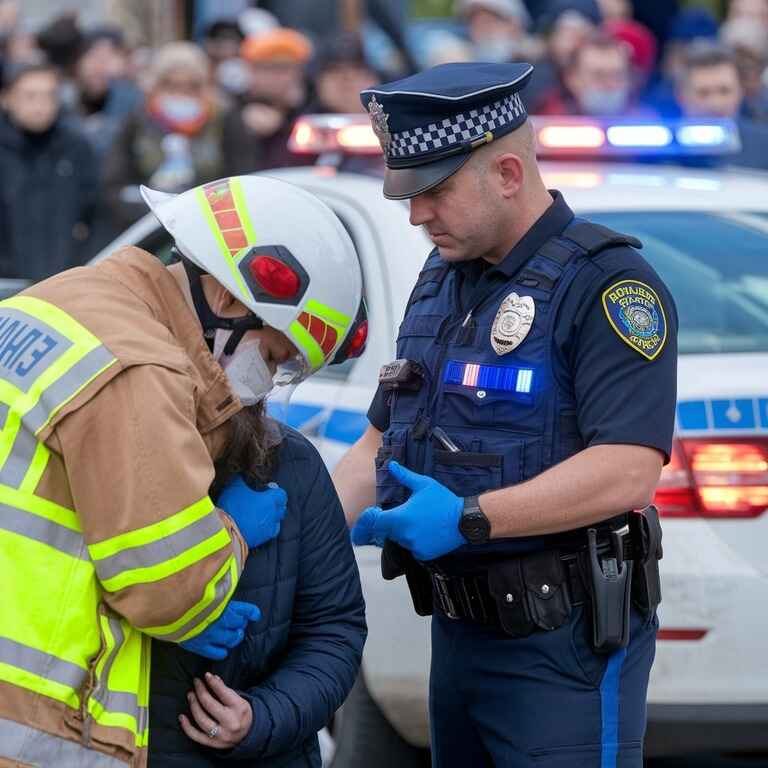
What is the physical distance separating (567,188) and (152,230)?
4.80 feet

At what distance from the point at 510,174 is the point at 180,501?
104 cm

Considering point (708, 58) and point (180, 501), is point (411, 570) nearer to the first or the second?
point (180, 501)

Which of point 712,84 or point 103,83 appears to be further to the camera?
point 103,83

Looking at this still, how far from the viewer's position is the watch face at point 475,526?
8.58 feet

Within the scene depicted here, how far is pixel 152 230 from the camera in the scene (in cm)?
508

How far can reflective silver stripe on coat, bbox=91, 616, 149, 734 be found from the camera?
213 cm

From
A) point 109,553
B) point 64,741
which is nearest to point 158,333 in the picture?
point 109,553

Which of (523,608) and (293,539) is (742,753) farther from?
(293,539)

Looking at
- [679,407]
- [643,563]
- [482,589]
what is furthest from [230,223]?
[679,407]

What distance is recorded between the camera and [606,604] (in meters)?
2.71

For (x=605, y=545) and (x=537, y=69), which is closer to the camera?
(x=605, y=545)

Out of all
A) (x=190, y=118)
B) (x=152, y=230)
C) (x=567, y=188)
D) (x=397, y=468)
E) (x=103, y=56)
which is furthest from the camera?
(x=103, y=56)

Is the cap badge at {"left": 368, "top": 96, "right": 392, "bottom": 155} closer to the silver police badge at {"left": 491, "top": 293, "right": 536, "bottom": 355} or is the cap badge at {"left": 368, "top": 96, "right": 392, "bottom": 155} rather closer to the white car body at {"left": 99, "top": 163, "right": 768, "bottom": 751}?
the silver police badge at {"left": 491, "top": 293, "right": 536, "bottom": 355}

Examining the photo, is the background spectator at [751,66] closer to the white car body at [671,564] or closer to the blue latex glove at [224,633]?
the white car body at [671,564]
